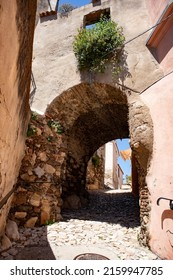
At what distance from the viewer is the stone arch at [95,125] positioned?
4145mm

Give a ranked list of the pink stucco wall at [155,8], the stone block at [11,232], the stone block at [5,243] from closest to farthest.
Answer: the stone block at [5,243] → the stone block at [11,232] → the pink stucco wall at [155,8]

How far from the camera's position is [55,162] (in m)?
5.15

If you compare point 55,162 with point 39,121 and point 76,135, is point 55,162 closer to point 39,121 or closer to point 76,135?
point 39,121

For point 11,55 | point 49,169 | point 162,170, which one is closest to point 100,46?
point 49,169

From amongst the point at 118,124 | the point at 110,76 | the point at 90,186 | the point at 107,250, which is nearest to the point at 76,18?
the point at 110,76

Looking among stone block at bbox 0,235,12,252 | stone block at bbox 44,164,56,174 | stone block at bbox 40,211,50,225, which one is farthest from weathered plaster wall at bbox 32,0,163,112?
stone block at bbox 0,235,12,252

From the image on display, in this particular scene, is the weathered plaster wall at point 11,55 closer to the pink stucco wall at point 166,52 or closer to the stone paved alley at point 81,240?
the stone paved alley at point 81,240

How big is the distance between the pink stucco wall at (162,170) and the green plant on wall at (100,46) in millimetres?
1840

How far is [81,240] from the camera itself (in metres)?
3.76

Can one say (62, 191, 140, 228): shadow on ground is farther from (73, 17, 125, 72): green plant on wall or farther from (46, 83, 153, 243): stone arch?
(73, 17, 125, 72): green plant on wall

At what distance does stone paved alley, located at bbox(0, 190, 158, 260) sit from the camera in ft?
10.5

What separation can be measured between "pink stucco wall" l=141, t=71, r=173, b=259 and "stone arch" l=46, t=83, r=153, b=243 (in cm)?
20

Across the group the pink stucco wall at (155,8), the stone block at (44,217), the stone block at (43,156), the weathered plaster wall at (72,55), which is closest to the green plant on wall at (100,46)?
the weathered plaster wall at (72,55)

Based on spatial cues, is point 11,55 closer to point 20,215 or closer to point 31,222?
point 20,215
